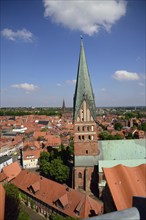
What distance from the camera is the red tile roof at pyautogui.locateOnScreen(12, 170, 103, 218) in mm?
30672

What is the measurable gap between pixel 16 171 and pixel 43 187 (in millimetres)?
13248

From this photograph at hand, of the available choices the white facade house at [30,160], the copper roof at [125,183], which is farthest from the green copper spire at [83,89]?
the white facade house at [30,160]

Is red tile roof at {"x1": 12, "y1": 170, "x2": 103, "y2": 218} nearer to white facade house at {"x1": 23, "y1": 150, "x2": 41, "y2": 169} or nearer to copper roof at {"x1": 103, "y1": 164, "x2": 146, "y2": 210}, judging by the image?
copper roof at {"x1": 103, "y1": 164, "x2": 146, "y2": 210}

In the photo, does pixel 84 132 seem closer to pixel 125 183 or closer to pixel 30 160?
pixel 125 183

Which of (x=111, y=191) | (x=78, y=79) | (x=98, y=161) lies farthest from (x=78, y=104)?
(x=111, y=191)

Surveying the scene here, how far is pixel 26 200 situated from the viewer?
38.7m

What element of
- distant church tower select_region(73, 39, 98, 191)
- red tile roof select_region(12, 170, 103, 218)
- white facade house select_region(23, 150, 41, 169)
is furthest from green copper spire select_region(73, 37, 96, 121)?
white facade house select_region(23, 150, 41, 169)

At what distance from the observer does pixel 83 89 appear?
40.8 m

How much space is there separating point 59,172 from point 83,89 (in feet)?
51.2

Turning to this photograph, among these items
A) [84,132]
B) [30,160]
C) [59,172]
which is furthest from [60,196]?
[30,160]

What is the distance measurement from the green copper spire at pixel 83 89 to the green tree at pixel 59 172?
9660mm

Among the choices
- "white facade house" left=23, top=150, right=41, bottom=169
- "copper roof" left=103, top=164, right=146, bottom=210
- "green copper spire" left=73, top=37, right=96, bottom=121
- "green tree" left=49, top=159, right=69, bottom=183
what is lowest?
"white facade house" left=23, top=150, right=41, bottom=169

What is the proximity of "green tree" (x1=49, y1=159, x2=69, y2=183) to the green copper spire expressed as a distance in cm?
966

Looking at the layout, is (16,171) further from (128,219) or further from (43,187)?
(128,219)
